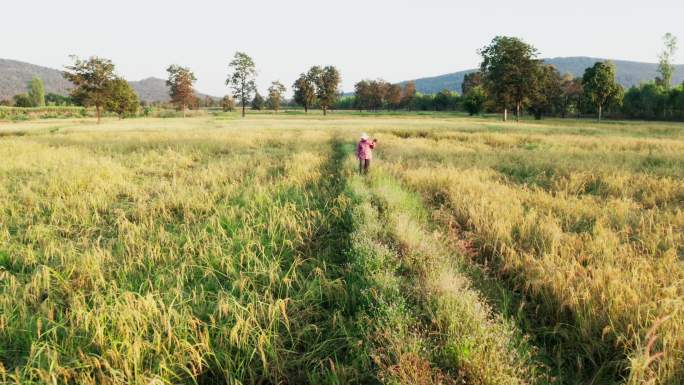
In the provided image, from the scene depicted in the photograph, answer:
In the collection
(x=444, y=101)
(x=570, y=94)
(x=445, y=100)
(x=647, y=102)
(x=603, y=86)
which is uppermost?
(x=445, y=100)

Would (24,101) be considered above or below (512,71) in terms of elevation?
above

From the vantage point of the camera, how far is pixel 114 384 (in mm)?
2299

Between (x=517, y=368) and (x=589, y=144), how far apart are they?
21629 mm

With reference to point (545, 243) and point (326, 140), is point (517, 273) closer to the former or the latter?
point (545, 243)

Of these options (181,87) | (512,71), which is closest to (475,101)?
(512,71)

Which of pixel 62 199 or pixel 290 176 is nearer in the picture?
pixel 62 199

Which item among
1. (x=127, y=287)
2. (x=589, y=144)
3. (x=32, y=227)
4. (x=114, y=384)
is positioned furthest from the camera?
(x=589, y=144)

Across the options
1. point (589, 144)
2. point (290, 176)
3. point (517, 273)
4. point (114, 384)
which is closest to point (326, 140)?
point (290, 176)

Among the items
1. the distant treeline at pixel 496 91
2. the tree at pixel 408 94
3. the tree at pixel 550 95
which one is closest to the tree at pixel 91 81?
the distant treeline at pixel 496 91

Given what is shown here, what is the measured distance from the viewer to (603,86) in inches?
2400

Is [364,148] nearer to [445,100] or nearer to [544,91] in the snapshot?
[544,91]

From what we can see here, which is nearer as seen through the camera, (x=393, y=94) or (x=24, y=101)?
(x=393, y=94)

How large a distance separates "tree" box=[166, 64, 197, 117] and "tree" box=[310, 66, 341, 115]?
104ft

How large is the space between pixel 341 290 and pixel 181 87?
86.6 m
